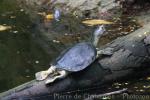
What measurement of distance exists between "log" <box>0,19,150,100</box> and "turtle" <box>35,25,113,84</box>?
74mm

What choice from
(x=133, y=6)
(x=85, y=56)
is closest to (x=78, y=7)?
(x=133, y=6)

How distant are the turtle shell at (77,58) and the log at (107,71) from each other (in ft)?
0.31

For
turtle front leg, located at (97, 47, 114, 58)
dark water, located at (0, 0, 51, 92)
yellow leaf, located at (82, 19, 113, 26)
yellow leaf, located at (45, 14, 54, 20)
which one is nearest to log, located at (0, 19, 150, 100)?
turtle front leg, located at (97, 47, 114, 58)

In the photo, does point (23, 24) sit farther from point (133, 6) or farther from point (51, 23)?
point (133, 6)

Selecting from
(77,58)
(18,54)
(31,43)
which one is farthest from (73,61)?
(31,43)

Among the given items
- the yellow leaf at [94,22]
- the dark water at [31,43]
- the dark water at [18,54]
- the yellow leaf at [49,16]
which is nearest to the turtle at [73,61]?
the dark water at [31,43]

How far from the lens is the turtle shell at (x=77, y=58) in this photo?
5590mm

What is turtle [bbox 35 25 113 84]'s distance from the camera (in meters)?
5.54

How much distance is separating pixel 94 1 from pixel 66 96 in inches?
204

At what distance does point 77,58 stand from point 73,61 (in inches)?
3.0

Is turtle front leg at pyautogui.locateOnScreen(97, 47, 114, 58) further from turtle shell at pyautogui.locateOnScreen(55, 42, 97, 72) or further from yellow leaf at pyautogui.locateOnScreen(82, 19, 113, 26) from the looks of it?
yellow leaf at pyautogui.locateOnScreen(82, 19, 113, 26)

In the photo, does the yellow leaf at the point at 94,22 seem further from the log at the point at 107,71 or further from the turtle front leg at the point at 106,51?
the turtle front leg at the point at 106,51

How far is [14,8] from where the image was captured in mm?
11977

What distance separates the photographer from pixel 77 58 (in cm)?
573
